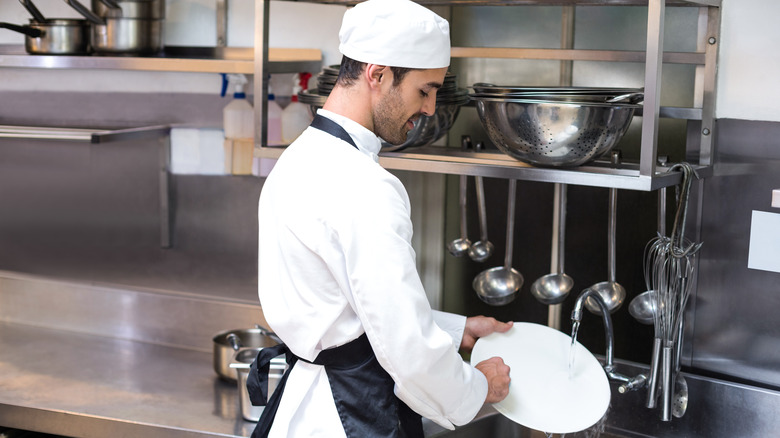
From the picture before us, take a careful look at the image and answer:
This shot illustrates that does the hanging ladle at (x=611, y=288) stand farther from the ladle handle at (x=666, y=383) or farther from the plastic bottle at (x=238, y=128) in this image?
the plastic bottle at (x=238, y=128)

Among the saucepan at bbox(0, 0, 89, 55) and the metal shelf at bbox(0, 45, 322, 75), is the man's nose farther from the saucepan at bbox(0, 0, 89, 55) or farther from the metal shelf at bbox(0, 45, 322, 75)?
the saucepan at bbox(0, 0, 89, 55)

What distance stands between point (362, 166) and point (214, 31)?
1.22 metres

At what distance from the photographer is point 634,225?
2.00 m

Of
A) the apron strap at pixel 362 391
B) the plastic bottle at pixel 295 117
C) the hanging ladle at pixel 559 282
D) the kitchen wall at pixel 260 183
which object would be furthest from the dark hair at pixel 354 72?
the plastic bottle at pixel 295 117

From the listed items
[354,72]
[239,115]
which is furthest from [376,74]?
[239,115]

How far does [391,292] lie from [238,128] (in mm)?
1229

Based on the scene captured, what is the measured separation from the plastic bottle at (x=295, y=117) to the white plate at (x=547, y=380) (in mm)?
857

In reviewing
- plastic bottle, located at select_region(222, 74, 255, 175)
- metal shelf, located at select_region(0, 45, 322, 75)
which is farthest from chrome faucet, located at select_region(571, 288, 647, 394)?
plastic bottle, located at select_region(222, 74, 255, 175)

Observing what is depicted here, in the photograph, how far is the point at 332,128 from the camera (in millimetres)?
1370

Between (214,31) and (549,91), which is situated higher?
(214,31)

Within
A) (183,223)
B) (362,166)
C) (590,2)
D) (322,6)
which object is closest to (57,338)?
(183,223)

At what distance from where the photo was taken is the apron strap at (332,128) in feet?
4.46

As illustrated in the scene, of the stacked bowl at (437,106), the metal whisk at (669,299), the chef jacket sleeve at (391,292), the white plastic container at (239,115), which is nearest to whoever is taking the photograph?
the chef jacket sleeve at (391,292)

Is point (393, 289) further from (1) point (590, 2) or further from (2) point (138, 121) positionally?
(2) point (138, 121)
